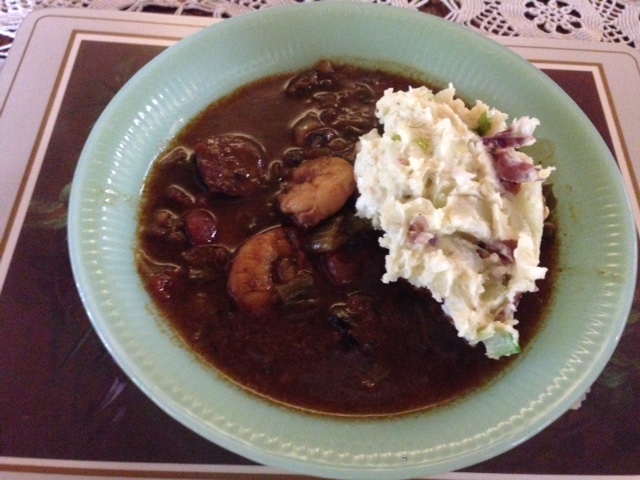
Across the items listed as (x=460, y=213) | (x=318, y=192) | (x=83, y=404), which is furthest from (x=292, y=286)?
(x=83, y=404)

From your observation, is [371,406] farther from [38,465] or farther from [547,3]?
[547,3]

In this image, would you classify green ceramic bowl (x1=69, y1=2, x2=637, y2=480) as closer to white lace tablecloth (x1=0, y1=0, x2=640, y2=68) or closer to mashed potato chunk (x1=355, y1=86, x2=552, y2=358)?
mashed potato chunk (x1=355, y1=86, x2=552, y2=358)

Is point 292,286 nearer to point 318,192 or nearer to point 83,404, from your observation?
point 318,192

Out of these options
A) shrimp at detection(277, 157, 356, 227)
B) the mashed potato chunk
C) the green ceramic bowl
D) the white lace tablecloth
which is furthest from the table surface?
the white lace tablecloth

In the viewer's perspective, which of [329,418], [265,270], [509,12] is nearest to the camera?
[329,418]

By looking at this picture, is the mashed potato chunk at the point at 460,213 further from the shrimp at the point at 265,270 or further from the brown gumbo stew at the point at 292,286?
the shrimp at the point at 265,270

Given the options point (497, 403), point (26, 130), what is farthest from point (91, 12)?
point (497, 403)
